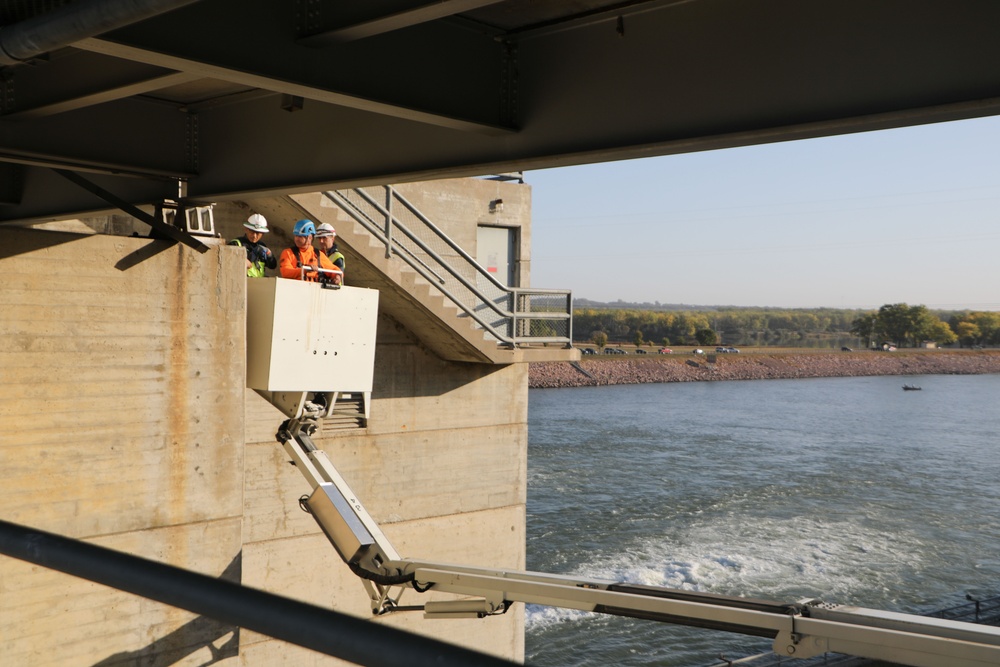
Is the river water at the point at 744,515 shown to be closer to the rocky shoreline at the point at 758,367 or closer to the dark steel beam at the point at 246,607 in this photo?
the dark steel beam at the point at 246,607

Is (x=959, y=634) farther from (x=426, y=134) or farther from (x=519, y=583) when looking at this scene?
(x=426, y=134)

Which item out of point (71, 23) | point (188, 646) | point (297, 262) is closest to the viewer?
point (71, 23)

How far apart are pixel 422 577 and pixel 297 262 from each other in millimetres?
3329

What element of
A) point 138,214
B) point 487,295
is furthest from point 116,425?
point 487,295

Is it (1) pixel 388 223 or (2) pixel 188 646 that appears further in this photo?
(1) pixel 388 223

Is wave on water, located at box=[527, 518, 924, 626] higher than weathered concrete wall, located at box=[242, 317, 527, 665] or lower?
lower

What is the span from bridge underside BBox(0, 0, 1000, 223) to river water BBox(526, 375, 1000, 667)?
4402 millimetres

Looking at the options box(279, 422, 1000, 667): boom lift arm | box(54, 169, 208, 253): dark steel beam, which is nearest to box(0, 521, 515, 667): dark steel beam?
box(279, 422, 1000, 667): boom lift arm

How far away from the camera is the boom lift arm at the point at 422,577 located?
5.83 m

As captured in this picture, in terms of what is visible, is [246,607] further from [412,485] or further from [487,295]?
[487,295]

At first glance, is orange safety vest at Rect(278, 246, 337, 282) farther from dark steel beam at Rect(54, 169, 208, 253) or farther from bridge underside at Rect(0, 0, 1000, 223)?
bridge underside at Rect(0, 0, 1000, 223)

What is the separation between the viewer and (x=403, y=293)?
42.9 feet

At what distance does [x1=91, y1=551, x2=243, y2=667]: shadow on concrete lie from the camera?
8805 mm

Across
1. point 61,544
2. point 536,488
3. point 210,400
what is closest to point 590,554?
point 536,488
